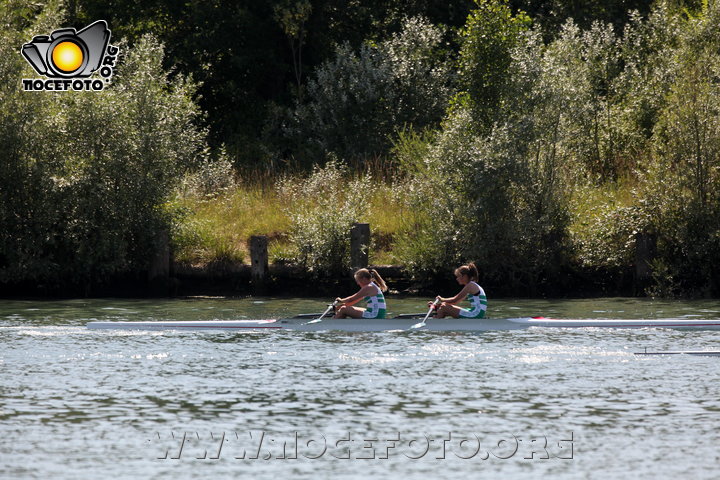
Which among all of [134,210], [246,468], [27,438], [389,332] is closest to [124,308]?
[134,210]

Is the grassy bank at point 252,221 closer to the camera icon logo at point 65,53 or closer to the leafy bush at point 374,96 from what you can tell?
the camera icon logo at point 65,53

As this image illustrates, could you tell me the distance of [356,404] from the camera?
47.1 ft

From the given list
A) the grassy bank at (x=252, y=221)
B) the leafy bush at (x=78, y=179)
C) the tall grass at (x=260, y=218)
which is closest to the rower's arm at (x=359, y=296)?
the grassy bank at (x=252, y=221)

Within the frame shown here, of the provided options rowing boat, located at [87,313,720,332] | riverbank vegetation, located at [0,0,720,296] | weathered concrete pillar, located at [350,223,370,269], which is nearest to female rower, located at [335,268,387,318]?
rowing boat, located at [87,313,720,332]

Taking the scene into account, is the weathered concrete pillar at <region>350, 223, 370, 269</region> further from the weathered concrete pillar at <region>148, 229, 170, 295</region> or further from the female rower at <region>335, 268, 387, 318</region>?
the female rower at <region>335, 268, 387, 318</region>

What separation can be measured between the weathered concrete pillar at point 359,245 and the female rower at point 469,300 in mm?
8337

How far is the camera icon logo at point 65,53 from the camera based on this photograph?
30219 millimetres

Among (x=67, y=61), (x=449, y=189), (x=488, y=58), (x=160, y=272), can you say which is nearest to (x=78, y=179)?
(x=160, y=272)

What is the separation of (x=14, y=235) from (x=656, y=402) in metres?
19.9

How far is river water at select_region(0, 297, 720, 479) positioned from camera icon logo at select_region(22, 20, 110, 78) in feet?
34.0

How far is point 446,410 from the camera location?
13.9m

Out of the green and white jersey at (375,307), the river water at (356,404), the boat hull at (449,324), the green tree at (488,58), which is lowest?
the river water at (356,404)

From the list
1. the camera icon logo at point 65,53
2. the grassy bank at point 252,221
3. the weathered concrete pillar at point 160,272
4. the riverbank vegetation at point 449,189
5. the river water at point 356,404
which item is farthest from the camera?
the grassy bank at point 252,221

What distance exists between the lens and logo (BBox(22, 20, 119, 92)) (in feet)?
97.2
